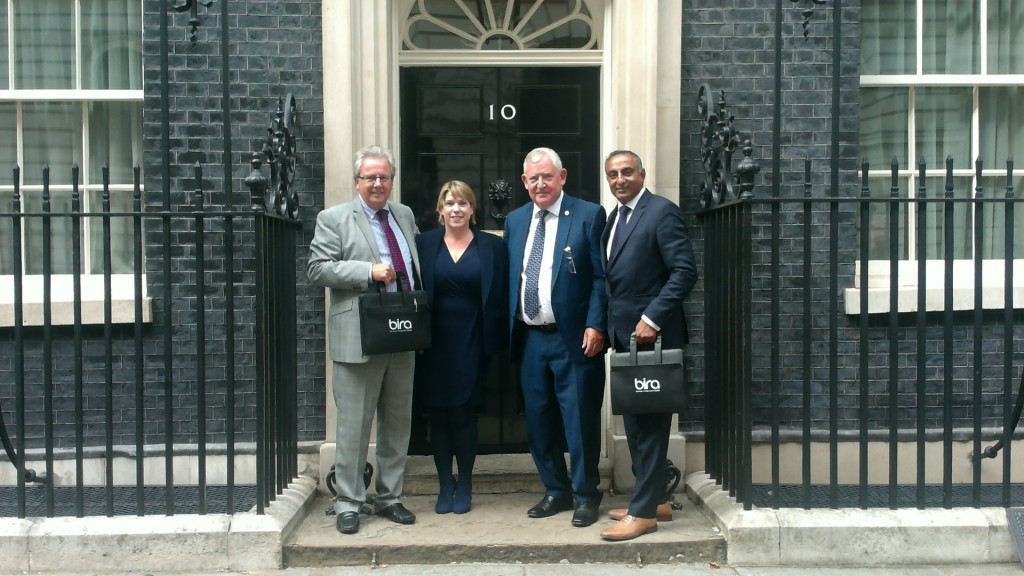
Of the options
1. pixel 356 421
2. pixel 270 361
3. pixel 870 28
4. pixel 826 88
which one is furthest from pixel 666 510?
pixel 870 28

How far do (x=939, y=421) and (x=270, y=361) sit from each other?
3.97 m

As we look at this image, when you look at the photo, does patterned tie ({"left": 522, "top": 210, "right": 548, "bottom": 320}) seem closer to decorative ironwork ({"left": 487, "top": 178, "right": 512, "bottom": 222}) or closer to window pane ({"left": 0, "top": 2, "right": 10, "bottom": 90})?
decorative ironwork ({"left": 487, "top": 178, "right": 512, "bottom": 222})

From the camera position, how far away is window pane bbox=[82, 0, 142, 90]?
620cm

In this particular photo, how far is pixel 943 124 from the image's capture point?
6477 mm

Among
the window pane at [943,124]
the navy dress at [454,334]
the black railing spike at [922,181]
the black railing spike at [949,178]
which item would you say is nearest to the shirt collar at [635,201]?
the navy dress at [454,334]

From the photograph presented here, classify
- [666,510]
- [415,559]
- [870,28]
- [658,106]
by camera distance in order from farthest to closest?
1. [870,28]
2. [658,106]
3. [666,510]
4. [415,559]

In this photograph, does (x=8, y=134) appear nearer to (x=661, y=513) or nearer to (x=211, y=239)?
(x=211, y=239)

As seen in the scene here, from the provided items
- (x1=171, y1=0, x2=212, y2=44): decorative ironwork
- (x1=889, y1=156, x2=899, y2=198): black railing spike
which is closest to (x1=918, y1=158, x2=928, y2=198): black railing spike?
(x1=889, y1=156, x2=899, y2=198): black railing spike

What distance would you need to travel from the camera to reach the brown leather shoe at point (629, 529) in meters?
4.89

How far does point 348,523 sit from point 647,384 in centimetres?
167

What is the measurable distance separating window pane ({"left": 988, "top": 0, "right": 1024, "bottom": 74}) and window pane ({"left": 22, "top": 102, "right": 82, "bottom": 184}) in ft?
19.2

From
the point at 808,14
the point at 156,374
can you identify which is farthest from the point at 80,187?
the point at 808,14

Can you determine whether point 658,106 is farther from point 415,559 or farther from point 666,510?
point 415,559

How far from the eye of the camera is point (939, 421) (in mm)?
6070
